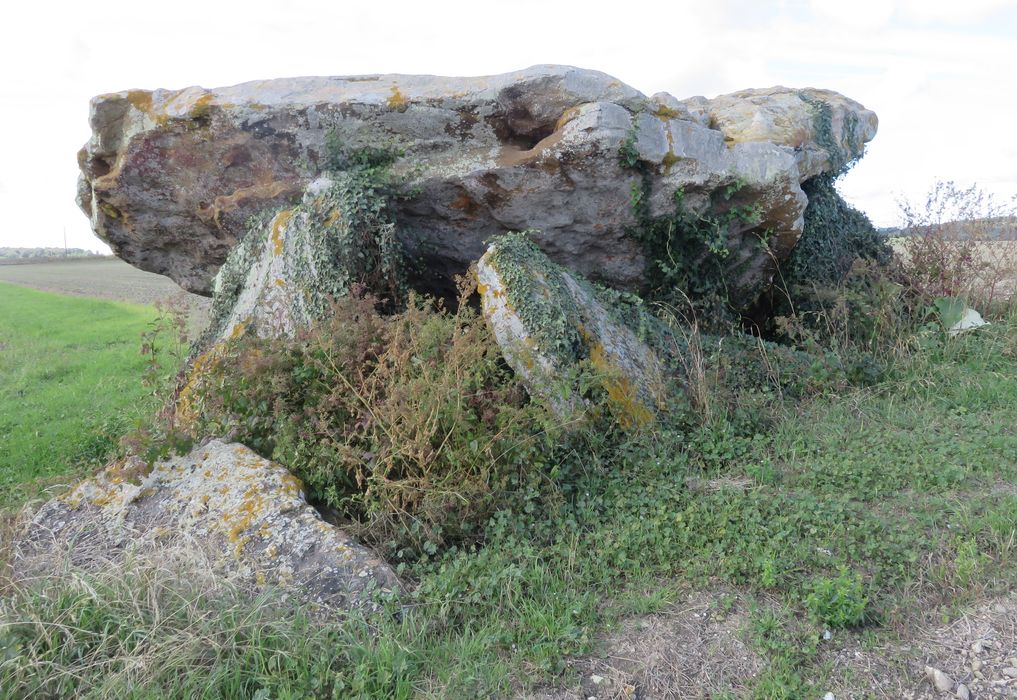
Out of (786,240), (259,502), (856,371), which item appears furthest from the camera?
(786,240)

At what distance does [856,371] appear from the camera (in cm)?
661

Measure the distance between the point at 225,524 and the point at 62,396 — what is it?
605cm

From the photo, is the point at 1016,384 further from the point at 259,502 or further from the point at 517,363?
the point at 259,502

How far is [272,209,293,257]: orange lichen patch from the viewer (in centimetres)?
631

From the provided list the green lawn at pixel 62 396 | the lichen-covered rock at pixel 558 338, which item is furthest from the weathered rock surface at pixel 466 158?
the green lawn at pixel 62 396

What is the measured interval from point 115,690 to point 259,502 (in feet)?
4.46

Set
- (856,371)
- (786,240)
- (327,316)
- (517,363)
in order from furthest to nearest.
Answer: (786,240) < (856,371) < (327,316) < (517,363)

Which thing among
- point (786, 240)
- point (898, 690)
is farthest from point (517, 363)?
point (786, 240)

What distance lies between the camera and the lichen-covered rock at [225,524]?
386 centimetres

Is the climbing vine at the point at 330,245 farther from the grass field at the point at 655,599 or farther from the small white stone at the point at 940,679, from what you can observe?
the small white stone at the point at 940,679

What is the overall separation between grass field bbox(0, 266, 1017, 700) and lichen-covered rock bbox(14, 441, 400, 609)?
22 centimetres

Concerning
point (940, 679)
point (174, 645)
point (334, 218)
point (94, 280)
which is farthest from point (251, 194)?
point (94, 280)

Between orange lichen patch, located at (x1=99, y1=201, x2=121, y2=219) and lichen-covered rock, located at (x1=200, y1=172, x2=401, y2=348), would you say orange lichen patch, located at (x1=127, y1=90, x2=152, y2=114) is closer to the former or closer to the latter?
orange lichen patch, located at (x1=99, y1=201, x2=121, y2=219)

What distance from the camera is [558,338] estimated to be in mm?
5309
